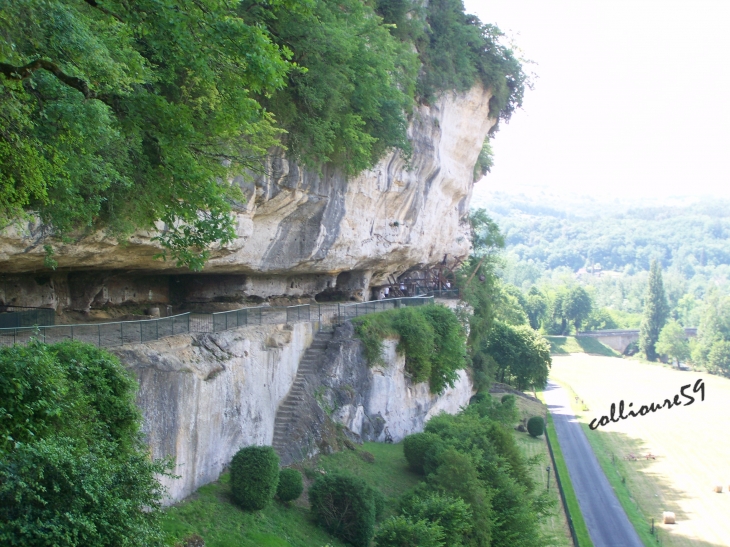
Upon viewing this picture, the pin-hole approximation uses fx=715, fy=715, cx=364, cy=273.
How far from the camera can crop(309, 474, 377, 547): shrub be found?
1603cm

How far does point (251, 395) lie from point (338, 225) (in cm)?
849

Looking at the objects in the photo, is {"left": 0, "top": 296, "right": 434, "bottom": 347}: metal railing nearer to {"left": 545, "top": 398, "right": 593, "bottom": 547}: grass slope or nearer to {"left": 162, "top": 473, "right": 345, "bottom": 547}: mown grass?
{"left": 162, "top": 473, "right": 345, "bottom": 547}: mown grass

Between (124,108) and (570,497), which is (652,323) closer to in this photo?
(570,497)

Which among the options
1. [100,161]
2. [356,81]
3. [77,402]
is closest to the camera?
[77,402]

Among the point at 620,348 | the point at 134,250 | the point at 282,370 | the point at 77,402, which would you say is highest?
the point at 134,250

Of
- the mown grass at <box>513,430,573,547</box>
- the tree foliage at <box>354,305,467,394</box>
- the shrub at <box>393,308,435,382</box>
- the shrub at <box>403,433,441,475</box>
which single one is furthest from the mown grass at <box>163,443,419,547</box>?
the mown grass at <box>513,430,573,547</box>

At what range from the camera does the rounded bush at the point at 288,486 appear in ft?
53.2

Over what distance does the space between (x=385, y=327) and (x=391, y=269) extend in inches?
355

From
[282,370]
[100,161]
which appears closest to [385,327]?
[282,370]

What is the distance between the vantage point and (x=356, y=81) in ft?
71.6

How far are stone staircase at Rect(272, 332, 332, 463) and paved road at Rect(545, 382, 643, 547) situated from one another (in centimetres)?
1288

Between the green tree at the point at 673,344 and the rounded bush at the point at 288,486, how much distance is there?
86.5m

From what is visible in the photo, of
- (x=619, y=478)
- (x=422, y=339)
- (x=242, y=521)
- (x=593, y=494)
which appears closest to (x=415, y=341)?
(x=422, y=339)

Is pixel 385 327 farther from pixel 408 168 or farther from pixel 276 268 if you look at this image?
pixel 408 168
